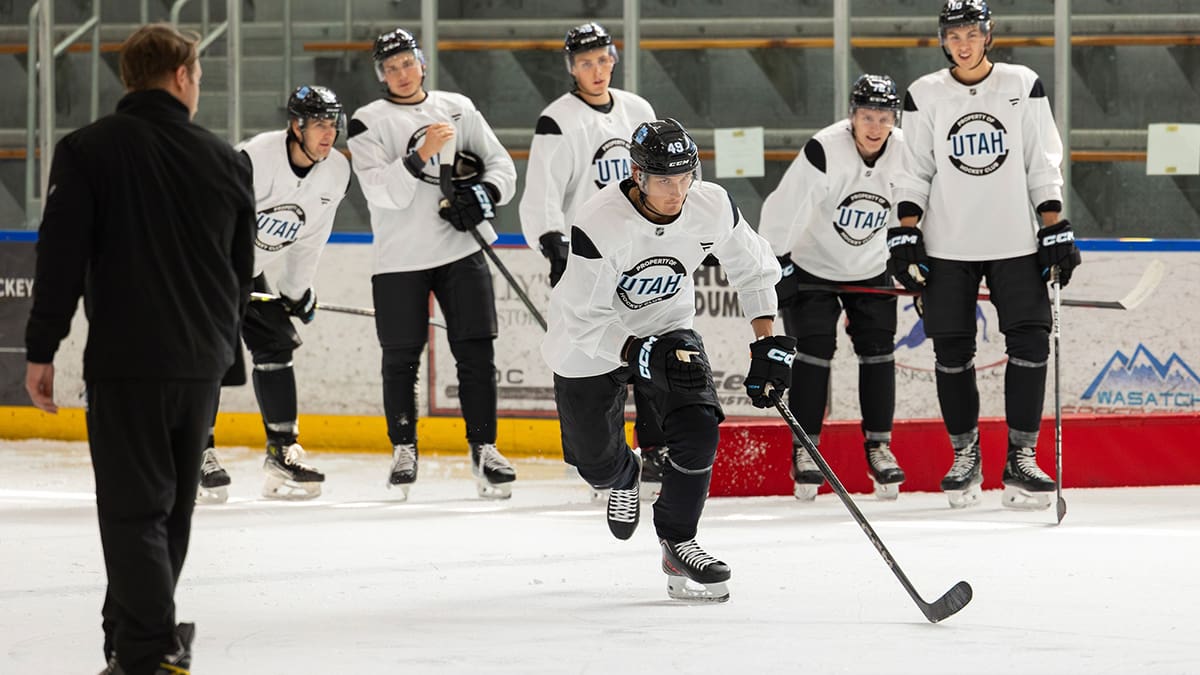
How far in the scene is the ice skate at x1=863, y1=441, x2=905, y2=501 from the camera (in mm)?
4812

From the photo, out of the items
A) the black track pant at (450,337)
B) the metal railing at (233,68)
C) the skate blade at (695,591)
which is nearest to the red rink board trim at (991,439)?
the black track pant at (450,337)

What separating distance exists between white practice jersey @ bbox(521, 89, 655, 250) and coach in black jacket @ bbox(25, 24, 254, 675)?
2.39m

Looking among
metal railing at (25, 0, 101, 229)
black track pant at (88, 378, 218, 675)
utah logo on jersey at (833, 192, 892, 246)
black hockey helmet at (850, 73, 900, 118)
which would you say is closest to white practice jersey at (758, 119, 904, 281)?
utah logo on jersey at (833, 192, 892, 246)

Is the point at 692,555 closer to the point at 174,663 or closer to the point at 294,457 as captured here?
the point at 174,663

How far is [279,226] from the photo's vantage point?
16.3 ft

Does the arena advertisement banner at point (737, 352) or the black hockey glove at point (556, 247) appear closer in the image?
the black hockey glove at point (556, 247)

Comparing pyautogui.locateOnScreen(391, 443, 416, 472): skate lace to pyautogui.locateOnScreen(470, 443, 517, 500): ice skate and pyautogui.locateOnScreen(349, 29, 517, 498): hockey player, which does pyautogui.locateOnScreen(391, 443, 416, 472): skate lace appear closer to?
pyautogui.locateOnScreen(349, 29, 517, 498): hockey player

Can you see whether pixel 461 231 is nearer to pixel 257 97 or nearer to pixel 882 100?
pixel 882 100

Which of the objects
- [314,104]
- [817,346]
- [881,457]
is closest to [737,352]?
[817,346]

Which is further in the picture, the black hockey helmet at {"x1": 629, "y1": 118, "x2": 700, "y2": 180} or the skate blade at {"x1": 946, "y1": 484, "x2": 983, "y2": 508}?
the skate blade at {"x1": 946, "y1": 484, "x2": 983, "y2": 508}

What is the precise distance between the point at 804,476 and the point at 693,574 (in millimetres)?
1544

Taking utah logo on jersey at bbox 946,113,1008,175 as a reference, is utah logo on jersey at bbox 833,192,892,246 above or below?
below

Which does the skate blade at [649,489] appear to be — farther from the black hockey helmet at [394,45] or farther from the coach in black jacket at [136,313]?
the coach in black jacket at [136,313]

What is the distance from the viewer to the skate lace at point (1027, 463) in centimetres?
454
